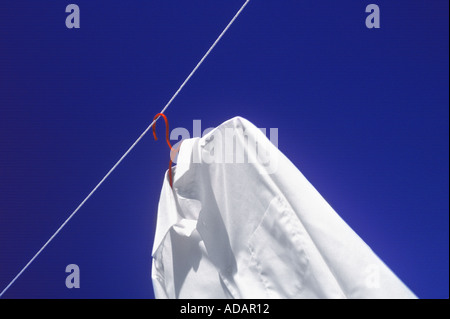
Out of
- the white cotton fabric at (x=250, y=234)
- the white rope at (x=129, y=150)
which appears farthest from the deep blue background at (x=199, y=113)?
the white cotton fabric at (x=250, y=234)

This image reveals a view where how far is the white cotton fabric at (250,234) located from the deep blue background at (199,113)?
6.4 inches

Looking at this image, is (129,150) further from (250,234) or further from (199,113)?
(250,234)

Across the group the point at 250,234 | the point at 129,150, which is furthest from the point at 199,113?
the point at 250,234

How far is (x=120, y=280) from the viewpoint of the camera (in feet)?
2.61

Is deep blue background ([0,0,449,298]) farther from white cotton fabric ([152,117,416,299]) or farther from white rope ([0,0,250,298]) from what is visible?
white cotton fabric ([152,117,416,299])

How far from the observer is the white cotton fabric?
0.54 m

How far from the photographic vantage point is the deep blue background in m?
0.75

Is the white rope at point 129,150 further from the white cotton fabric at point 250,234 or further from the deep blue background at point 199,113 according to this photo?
the white cotton fabric at point 250,234

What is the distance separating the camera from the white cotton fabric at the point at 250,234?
0.54m

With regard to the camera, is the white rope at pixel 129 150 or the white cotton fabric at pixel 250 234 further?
the white rope at pixel 129 150

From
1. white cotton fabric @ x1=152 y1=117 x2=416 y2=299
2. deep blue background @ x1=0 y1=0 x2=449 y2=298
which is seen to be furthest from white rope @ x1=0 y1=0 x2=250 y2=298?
white cotton fabric @ x1=152 y1=117 x2=416 y2=299

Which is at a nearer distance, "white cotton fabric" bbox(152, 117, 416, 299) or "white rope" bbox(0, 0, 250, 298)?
"white cotton fabric" bbox(152, 117, 416, 299)

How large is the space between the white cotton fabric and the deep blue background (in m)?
0.16
